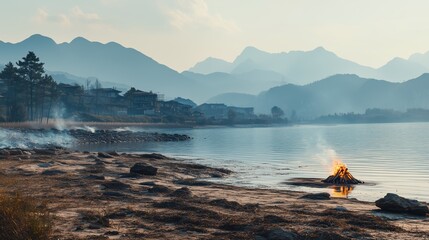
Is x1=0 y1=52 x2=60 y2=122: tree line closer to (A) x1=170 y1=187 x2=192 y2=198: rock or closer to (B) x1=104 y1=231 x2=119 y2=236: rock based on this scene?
(A) x1=170 y1=187 x2=192 y2=198: rock

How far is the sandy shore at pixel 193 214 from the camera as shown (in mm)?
16078

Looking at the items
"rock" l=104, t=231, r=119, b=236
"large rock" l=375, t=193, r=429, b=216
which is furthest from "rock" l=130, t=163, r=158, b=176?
"rock" l=104, t=231, r=119, b=236

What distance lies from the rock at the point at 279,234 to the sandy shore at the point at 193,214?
3 centimetres

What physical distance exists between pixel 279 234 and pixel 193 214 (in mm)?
5100

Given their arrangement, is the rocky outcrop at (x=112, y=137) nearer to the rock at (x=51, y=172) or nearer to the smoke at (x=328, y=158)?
the smoke at (x=328, y=158)

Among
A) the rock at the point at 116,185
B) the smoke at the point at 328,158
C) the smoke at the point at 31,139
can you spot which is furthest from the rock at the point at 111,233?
the smoke at the point at 31,139

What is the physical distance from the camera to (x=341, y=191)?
3397cm

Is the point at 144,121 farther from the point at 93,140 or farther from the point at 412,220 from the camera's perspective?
the point at 412,220

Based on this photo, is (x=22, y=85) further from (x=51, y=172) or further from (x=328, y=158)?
(x=51, y=172)

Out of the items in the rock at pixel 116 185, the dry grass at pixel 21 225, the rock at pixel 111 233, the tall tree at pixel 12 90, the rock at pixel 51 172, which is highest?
the tall tree at pixel 12 90

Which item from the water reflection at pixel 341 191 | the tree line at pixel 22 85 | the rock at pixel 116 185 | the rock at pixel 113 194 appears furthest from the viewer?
the tree line at pixel 22 85

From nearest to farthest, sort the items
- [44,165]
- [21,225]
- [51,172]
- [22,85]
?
[21,225]
[51,172]
[44,165]
[22,85]

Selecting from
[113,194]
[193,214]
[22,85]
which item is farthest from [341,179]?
[22,85]

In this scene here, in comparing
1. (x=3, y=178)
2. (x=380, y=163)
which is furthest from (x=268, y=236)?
(x=380, y=163)
